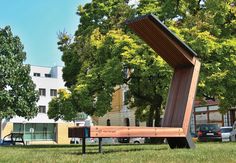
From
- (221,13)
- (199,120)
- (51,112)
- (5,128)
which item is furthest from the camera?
(5,128)

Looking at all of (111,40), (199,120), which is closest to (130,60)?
(111,40)

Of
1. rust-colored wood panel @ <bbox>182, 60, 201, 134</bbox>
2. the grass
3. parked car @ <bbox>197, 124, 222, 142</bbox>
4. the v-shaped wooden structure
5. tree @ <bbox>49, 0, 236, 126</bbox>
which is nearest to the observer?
the grass

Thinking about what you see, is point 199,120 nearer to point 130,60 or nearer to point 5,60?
point 5,60

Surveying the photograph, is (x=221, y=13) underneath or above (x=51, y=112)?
above

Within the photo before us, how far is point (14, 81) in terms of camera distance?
35062 mm

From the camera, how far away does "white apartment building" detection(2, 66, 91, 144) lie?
6100cm

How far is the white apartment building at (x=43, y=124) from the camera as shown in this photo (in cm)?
6100

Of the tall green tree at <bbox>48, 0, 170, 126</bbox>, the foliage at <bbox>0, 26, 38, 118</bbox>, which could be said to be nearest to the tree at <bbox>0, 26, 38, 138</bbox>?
the foliage at <bbox>0, 26, 38, 118</bbox>

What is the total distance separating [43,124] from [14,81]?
30.0 meters

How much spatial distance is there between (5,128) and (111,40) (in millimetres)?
39777

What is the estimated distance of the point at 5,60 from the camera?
113ft

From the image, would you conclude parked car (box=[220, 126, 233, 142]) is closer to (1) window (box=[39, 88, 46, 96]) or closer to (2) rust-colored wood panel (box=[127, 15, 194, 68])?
(2) rust-colored wood panel (box=[127, 15, 194, 68])

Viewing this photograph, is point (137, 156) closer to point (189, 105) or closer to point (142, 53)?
point (189, 105)

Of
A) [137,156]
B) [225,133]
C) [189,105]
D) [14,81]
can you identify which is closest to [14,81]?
[14,81]
